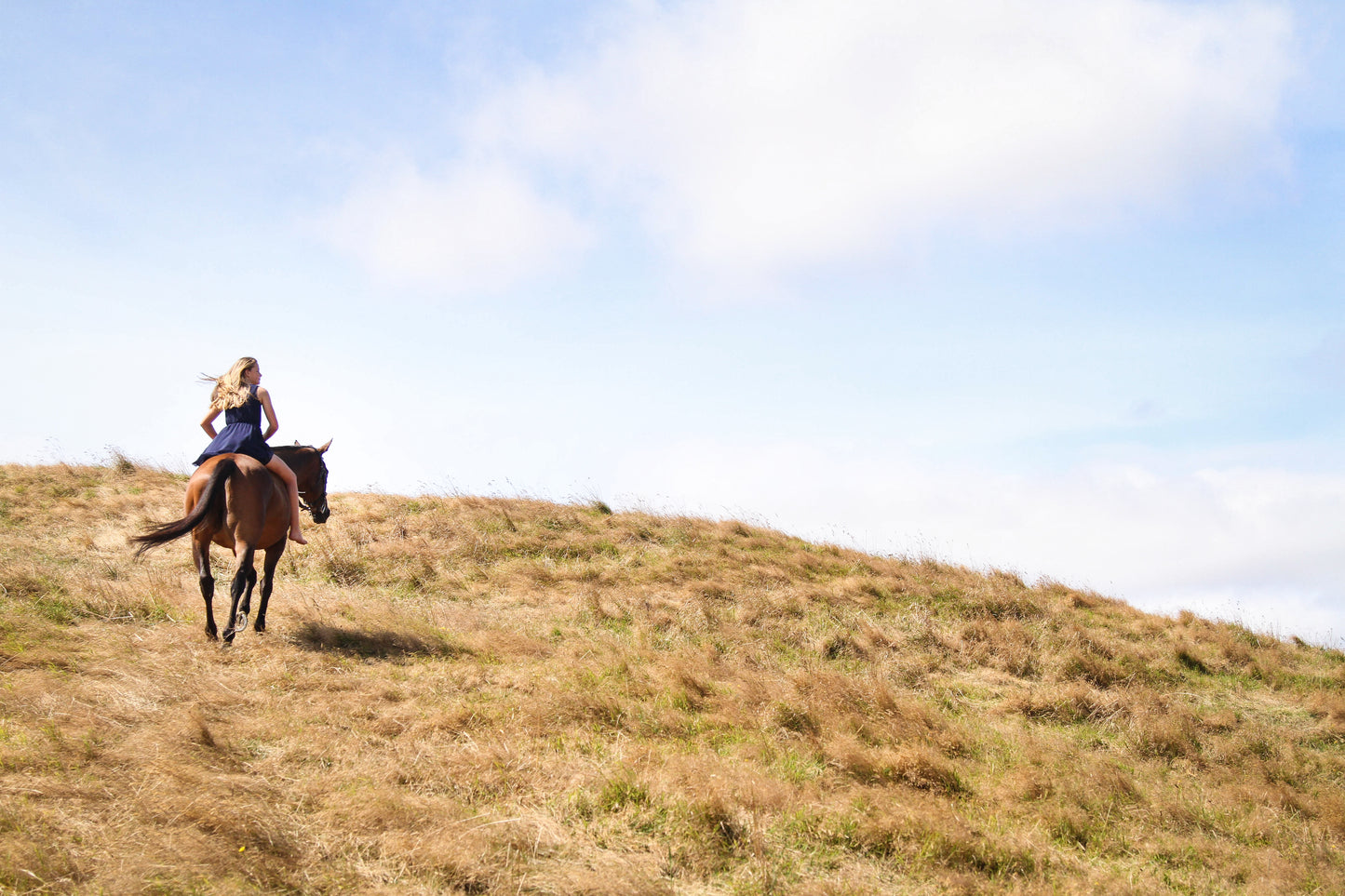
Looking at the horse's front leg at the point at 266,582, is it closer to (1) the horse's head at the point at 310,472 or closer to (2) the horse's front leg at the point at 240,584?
(2) the horse's front leg at the point at 240,584

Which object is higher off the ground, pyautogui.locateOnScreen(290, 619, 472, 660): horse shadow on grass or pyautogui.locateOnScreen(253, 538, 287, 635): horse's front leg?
pyautogui.locateOnScreen(253, 538, 287, 635): horse's front leg

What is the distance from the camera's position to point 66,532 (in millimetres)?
14258

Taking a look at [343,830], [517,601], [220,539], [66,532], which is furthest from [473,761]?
[66,532]

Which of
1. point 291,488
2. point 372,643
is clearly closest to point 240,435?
point 291,488

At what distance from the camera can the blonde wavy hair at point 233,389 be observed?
29.6 feet

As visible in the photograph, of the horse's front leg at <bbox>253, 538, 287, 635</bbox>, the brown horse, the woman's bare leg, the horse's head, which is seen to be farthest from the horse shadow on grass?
the horse's head

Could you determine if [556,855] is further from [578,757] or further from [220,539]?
[220,539]

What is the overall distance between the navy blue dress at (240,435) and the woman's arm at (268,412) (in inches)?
2.0

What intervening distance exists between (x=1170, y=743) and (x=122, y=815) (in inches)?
362

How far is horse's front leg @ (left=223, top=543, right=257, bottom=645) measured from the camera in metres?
8.45

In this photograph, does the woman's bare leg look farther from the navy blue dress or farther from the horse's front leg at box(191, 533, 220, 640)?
the horse's front leg at box(191, 533, 220, 640)

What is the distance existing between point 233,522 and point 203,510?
0.36 metres

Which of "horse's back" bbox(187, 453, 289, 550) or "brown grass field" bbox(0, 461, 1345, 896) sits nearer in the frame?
"brown grass field" bbox(0, 461, 1345, 896)

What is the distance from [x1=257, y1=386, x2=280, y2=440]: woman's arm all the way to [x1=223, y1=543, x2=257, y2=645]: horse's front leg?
1.40m
